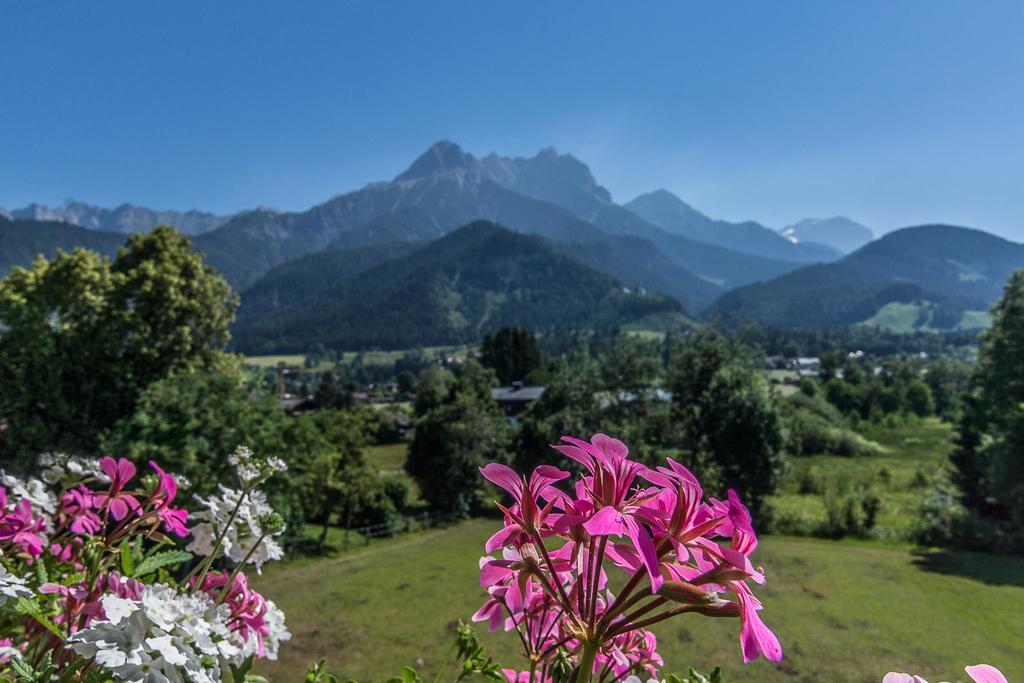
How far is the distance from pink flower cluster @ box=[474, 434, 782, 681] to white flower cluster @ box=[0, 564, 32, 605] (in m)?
0.96

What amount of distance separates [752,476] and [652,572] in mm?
21236

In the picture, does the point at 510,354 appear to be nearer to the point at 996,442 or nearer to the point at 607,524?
the point at 996,442

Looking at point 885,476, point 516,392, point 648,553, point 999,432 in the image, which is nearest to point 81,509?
point 648,553

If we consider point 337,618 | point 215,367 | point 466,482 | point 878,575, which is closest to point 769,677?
point 878,575

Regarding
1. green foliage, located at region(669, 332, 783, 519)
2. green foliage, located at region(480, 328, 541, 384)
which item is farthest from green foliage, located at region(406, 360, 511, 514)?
green foliage, located at region(480, 328, 541, 384)

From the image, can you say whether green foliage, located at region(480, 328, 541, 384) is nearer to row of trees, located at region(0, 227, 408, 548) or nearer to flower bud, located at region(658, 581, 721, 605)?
row of trees, located at region(0, 227, 408, 548)

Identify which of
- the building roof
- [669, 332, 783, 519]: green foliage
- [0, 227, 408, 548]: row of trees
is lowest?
the building roof

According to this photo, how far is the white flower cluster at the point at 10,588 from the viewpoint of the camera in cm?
106

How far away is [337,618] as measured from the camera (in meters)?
11.2

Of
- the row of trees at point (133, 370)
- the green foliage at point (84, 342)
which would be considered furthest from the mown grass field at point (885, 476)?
the green foliage at point (84, 342)

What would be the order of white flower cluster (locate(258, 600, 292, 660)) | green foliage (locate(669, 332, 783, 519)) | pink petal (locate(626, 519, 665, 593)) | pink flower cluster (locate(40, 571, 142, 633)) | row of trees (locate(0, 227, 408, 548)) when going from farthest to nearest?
1. green foliage (locate(669, 332, 783, 519))
2. row of trees (locate(0, 227, 408, 548))
3. white flower cluster (locate(258, 600, 292, 660))
4. pink flower cluster (locate(40, 571, 142, 633))
5. pink petal (locate(626, 519, 665, 593))

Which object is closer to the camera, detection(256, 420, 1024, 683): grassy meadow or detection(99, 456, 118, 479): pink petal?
detection(99, 456, 118, 479): pink petal

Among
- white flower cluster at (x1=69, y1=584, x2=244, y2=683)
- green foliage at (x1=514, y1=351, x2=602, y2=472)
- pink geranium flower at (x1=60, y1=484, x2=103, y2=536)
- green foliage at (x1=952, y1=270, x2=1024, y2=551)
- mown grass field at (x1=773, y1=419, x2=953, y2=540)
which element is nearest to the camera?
white flower cluster at (x1=69, y1=584, x2=244, y2=683)

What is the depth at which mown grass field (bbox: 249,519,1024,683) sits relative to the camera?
9.00m
